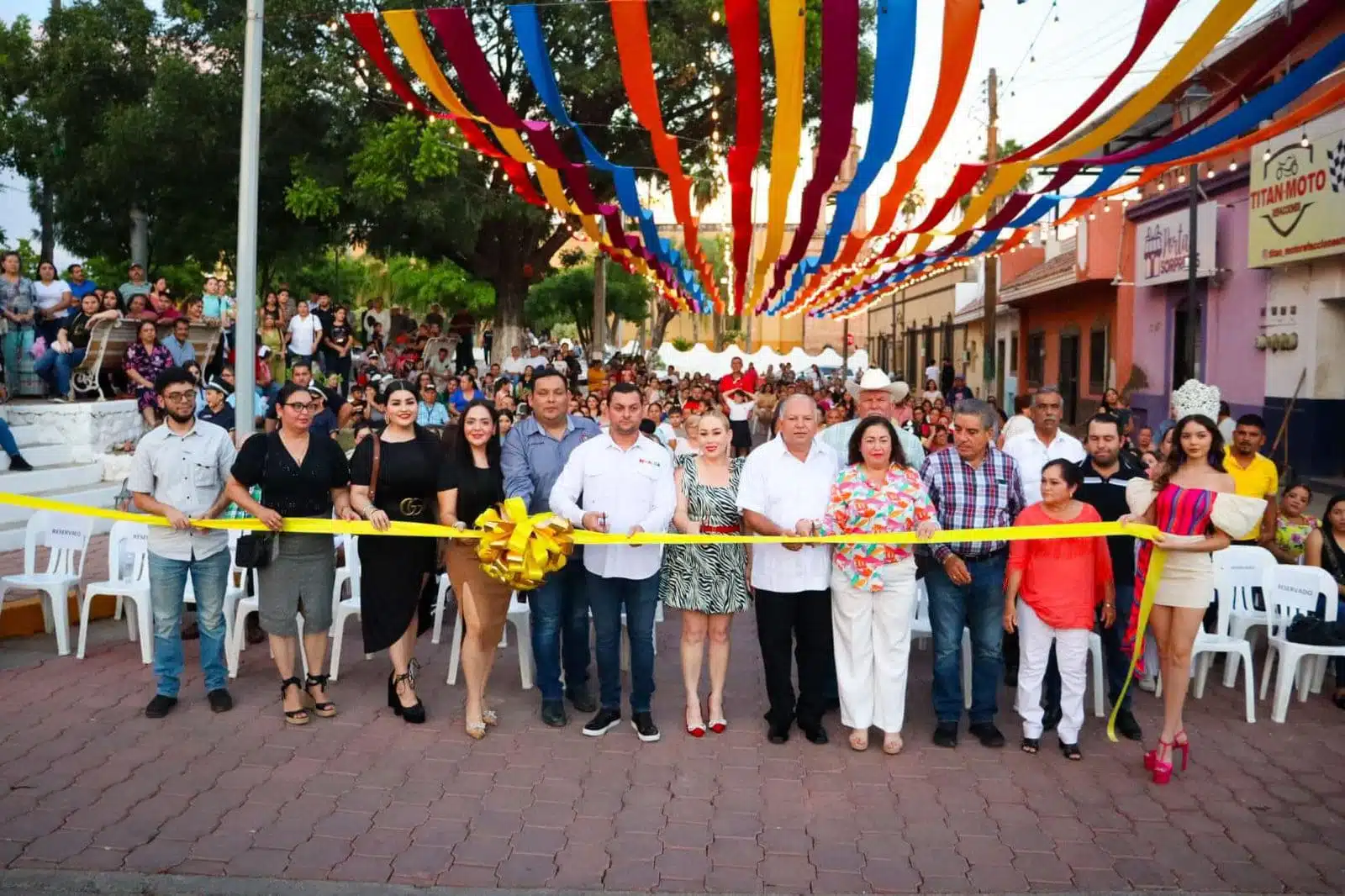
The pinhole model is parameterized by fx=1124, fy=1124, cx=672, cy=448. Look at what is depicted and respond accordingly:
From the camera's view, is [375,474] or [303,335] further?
[303,335]

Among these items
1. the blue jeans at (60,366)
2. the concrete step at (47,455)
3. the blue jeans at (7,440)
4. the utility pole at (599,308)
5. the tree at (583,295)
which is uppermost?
the tree at (583,295)

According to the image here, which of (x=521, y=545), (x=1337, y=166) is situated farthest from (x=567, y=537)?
(x=1337, y=166)

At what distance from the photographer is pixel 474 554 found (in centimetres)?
566

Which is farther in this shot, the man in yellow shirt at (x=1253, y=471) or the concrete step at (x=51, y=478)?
the concrete step at (x=51, y=478)

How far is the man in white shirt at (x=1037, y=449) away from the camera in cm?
648

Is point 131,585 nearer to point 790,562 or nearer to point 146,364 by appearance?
point 790,562

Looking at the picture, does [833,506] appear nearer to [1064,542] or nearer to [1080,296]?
[1064,542]

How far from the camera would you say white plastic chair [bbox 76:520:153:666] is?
6777 millimetres

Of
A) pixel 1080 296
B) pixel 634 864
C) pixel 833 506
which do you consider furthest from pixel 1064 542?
pixel 1080 296

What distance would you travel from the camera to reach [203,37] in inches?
772

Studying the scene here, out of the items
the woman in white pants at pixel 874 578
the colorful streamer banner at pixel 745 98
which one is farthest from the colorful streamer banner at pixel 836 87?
the woman in white pants at pixel 874 578

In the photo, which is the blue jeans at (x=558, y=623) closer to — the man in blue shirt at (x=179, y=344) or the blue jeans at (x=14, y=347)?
the man in blue shirt at (x=179, y=344)

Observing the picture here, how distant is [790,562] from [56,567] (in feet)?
16.2

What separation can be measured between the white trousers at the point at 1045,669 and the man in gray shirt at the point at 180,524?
4115 millimetres
